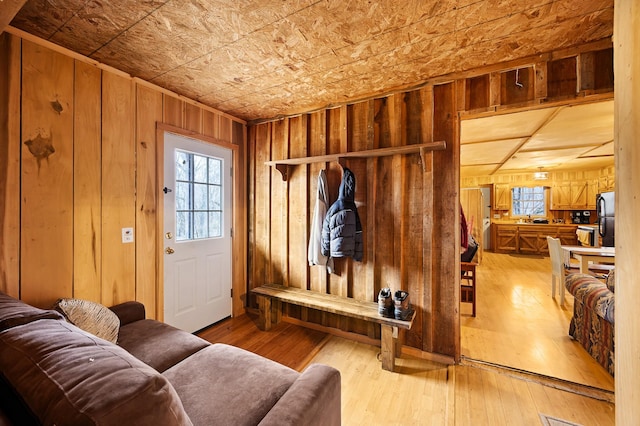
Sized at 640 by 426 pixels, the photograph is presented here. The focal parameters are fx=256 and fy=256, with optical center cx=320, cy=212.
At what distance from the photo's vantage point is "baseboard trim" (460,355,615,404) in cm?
176

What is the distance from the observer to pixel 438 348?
2215 mm

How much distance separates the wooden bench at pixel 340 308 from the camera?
6.91ft

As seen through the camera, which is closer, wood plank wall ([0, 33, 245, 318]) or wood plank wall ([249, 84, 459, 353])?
wood plank wall ([0, 33, 245, 318])

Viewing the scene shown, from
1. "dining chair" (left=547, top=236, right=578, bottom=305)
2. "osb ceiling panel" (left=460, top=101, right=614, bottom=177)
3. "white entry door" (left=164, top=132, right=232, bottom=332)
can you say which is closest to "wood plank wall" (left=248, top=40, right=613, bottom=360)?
"osb ceiling panel" (left=460, top=101, right=614, bottom=177)

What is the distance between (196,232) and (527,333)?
3.62 m

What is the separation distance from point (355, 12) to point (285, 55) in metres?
0.62

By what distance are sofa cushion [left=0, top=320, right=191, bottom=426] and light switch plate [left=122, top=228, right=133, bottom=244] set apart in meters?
1.56

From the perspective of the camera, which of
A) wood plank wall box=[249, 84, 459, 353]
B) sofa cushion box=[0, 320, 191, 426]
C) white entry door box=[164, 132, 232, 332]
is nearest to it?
sofa cushion box=[0, 320, 191, 426]

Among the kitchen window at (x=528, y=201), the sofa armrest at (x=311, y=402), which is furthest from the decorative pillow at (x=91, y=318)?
the kitchen window at (x=528, y=201)

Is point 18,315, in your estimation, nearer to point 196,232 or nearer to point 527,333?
point 196,232

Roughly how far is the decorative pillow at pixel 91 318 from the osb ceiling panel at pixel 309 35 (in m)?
1.75

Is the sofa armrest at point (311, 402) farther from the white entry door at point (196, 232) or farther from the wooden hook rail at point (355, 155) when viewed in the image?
the white entry door at point (196, 232)

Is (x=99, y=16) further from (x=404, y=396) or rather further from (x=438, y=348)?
(x=438, y=348)

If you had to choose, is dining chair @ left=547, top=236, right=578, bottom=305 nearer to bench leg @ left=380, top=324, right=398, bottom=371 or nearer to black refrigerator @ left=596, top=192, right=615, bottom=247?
black refrigerator @ left=596, top=192, right=615, bottom=247
